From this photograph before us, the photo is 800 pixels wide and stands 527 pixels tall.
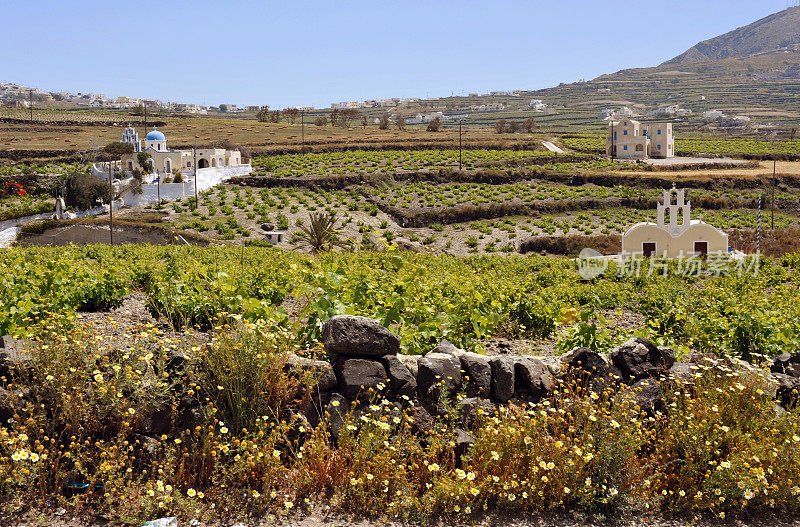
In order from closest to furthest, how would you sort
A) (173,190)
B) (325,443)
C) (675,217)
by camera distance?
1. (325,443)
2. (675,217)
3. (173,190)

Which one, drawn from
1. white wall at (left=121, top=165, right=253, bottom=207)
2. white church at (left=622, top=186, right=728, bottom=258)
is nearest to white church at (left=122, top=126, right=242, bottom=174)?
white wall at (left=121, top=165, right=253, bottom=207)

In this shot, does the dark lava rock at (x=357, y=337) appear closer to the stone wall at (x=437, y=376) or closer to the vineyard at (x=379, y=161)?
the stone wall at (x=437, y=376)

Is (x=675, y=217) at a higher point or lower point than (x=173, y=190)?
lower

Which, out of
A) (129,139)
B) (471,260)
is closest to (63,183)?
(129,139)

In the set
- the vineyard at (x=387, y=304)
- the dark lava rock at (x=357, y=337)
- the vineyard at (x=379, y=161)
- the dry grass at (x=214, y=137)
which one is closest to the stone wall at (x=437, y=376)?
the dark lava rock at (x=357, y=337)

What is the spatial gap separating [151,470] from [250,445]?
0.76 metres

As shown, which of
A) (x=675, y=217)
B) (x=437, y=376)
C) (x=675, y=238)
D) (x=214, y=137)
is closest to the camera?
Result: (x=437, y=376)

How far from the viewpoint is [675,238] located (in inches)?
980

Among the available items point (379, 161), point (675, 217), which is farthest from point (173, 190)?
point (675, 217)

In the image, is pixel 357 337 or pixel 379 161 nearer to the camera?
pixel 357 337

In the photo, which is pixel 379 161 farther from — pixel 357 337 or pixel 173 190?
pixel 357 337

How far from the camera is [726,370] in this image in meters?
5.83

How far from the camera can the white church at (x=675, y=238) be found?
24859 mm

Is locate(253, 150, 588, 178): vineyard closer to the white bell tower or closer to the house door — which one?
the white bell tower
